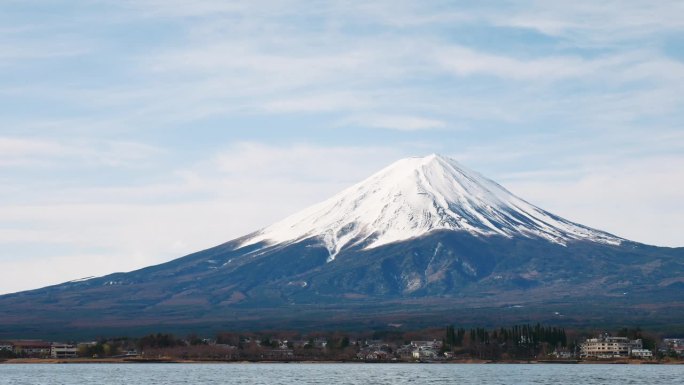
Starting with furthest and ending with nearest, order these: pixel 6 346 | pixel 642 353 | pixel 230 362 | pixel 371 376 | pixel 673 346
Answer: pixel 6 346
pixel 673 346
pixel 230 362
pixel 642 353
pixel 371 376

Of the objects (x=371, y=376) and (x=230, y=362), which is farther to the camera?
(x=230, y=362)

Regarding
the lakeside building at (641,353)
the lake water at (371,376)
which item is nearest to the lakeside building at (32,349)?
the lake water at (371,376)

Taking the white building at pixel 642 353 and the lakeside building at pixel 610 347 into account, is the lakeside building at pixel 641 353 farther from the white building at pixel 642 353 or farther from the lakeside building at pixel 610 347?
the lakeside building at pixel 610 347

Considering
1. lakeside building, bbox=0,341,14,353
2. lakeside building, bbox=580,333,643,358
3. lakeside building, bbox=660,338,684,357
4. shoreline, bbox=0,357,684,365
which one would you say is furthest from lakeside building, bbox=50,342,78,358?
lakeside building, bbox=660,338,684,357

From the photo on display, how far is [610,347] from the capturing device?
163250mm

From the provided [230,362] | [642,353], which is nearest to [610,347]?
[642,353]

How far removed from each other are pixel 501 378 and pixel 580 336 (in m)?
65.9

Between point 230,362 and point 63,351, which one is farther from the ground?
point 63,351

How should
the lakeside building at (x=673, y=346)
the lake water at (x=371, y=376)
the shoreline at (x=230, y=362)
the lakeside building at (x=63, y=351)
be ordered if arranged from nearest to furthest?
the lake water at (x=371, y=376) < the shoreline at (x=230, y=362) < the lakeside building at (x=673, y=346) < the lakeside building at (x=63, y=351)

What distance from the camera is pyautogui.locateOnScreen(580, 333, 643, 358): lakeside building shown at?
16200cm

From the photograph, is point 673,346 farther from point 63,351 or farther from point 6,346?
point 6,346

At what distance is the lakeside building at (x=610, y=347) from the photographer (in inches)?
6378

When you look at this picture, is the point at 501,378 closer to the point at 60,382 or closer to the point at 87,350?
the point at 60,382

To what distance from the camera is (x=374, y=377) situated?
11781 centimetres
